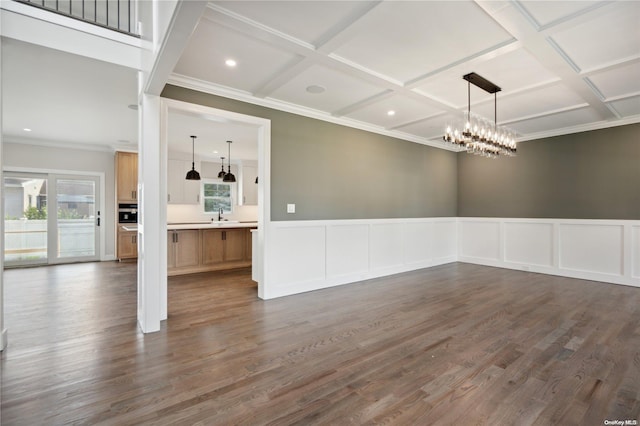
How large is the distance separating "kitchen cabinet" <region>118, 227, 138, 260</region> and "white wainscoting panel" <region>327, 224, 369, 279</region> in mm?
5600

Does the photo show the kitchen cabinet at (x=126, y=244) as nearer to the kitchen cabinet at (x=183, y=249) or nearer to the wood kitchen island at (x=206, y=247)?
the wood kitchen island at (x=206, y=247)

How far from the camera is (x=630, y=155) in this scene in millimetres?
5090

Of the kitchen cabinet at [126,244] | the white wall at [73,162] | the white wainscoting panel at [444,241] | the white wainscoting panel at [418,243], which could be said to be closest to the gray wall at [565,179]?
the white wainscoting panel at [444,241]

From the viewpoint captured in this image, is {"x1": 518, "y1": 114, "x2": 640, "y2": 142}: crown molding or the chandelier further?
{"x1": 518, "y1": 114, "x2": 640, "y2": 142}: crown molding

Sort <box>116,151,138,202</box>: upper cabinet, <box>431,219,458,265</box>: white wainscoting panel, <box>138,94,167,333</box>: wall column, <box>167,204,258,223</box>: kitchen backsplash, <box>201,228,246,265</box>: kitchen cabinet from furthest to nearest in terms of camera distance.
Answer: <box>167,204,258,223</box>: kitchen backsplash < <box>116,151,138,202</box>: upper cabinet < <box>431,219,458,265</box>: white wainscoting panel < <box>201,228,246,265</box>: kitchen cabinet < <box>138,94,167,333</box>: wall column

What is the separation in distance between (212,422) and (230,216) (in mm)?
7746

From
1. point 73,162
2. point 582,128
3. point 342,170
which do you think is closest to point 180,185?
point 73,162

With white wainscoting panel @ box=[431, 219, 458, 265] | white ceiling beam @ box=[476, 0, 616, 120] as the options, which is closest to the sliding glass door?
white wainscoting panel @ box=[431, 219, 458, 265]

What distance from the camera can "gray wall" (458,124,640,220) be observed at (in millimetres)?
5145

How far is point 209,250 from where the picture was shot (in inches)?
250

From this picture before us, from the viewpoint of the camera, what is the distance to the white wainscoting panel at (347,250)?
16.4 feet

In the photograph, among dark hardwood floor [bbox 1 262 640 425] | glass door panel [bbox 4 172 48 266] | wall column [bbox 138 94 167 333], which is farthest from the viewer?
glass door panel [bbox 4 172 48 266]

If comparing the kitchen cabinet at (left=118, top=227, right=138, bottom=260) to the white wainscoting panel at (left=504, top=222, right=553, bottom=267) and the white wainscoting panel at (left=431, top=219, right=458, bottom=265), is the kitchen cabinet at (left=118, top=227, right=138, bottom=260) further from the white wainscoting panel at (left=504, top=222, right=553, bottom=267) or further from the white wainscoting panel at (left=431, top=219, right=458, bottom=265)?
the white wainscoting panel at (left=504, top=222, right=553, bottom=267)

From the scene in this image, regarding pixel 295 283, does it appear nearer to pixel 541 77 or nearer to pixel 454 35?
pixel 454 35
